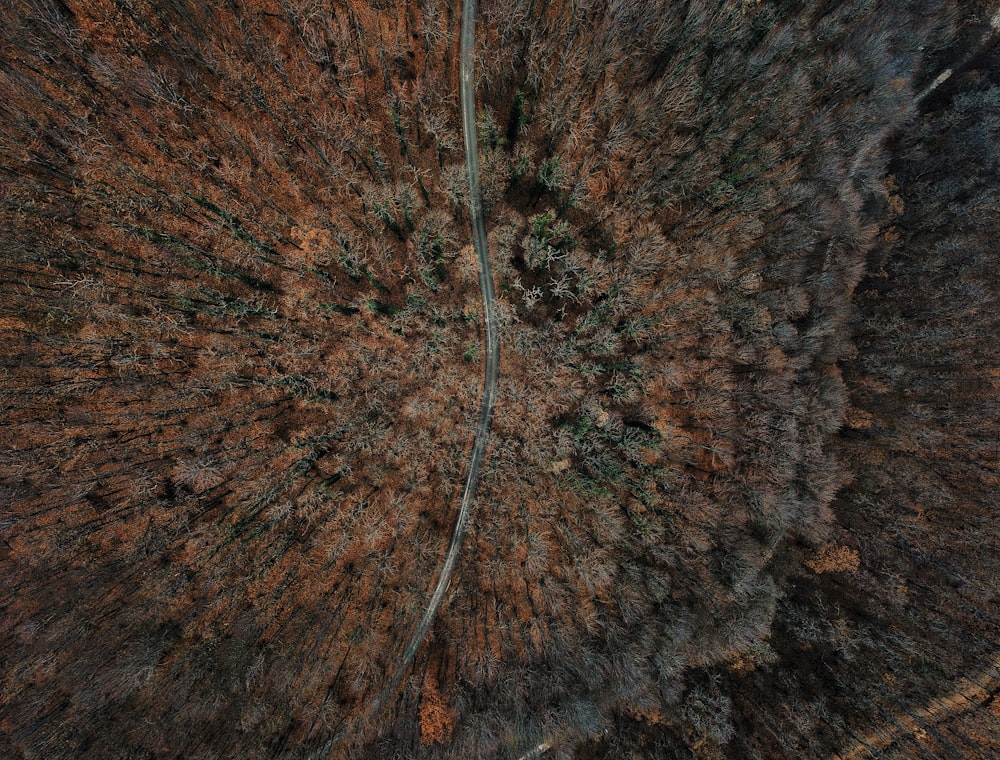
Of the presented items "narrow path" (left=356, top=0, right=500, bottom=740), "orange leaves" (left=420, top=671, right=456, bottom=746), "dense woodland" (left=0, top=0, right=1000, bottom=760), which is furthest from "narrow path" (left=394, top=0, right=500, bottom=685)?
"orange leaves" (left=420, top=671, right=456, bottom=746)

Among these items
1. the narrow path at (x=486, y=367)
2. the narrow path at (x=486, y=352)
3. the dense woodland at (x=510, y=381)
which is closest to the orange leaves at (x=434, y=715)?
the dense woodland at (x=510, y=381)

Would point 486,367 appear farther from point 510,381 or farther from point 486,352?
point 510,381

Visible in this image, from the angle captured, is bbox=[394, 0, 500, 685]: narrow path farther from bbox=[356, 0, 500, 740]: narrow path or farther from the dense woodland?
the dense woodland

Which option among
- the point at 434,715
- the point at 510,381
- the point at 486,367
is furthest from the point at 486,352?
the point at 434,715

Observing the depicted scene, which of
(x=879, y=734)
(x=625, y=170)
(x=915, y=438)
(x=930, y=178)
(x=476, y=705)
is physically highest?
(x=930, y=178)

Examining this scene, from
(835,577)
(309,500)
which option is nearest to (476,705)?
(309,500)

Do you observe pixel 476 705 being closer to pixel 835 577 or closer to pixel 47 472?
pixel 835 577
